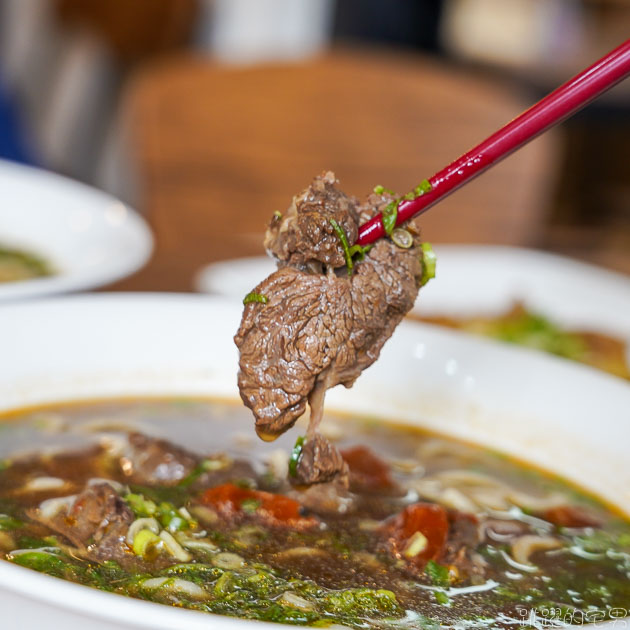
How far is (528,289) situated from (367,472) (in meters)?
1.94

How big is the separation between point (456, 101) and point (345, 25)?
495 cm

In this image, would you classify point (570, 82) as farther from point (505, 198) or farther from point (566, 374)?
point (505, 198)

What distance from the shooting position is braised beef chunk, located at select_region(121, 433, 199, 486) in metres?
1.95

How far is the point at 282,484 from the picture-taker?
2.00 m

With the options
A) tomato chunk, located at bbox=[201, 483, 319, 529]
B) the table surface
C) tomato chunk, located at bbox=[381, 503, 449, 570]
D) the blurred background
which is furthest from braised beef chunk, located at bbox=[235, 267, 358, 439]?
the table surface

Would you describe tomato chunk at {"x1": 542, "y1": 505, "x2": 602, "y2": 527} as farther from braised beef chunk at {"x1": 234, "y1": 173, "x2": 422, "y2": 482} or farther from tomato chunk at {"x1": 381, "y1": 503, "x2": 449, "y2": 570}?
braised beef chunk at {"x1": 234, "y1": 173, "x2": 422, "y2": 482}

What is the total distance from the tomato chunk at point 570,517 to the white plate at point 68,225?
1.28m

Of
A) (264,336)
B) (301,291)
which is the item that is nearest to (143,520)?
(264,336)

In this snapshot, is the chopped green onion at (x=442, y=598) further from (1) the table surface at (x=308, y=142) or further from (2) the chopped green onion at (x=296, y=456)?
(1) the table surface at (x=308, y=142)

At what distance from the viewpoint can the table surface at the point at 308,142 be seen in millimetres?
6016

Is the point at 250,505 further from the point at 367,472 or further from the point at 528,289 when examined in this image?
the point at 528,289

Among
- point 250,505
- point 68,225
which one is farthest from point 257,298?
point 68,225

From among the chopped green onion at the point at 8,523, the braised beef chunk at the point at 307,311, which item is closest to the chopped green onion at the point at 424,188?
the braised beef chunk at the point at 307,311

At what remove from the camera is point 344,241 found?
5.39 ft
